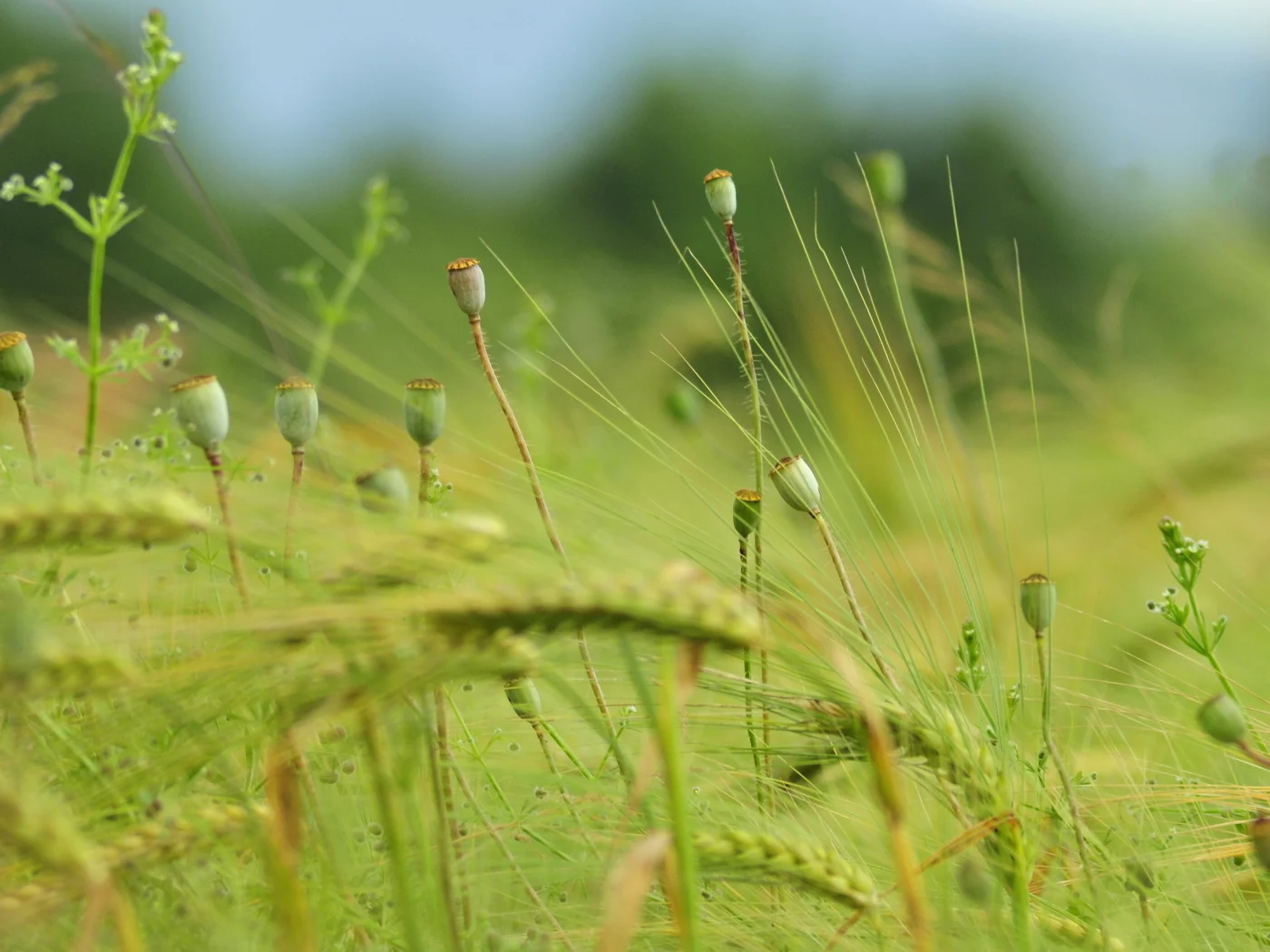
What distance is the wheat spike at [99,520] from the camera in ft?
1.59

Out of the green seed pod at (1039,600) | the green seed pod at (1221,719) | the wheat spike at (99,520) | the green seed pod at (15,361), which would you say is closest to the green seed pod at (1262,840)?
the green seed pod at (1221,719)

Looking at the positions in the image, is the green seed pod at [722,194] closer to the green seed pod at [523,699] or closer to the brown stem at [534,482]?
the brown stem at [534,482]

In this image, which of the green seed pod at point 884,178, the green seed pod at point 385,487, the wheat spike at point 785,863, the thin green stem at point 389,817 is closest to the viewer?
the thin green stem at point 389,817

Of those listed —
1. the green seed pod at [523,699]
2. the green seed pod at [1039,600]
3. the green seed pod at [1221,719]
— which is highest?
the green seed pod at [1039,600]

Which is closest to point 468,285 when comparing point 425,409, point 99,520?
point 425,409

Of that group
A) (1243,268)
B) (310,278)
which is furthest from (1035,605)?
(1243,268)

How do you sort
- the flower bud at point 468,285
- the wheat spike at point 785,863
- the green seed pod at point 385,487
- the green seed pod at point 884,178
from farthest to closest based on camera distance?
the green seed pod at point 884,178 < the flower bud at point 468,285 < the green seed pod at point 385,487 < the wheat spike at point 785,863

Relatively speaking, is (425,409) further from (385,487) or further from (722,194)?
(722,194)

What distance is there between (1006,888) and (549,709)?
1.16 ft

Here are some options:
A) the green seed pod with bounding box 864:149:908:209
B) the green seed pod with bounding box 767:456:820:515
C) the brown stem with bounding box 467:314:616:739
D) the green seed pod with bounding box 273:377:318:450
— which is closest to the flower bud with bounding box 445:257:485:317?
the brown stem with bounding box 467:314:616:739

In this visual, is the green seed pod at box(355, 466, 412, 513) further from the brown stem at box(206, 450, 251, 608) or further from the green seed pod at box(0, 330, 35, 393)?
the green seed pod at box(0, 330, 35, 393)

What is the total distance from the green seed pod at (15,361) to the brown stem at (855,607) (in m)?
0.51

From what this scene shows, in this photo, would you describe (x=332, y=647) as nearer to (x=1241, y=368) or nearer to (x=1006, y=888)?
(x=1006, y=888)

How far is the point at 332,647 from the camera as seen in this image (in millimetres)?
470
